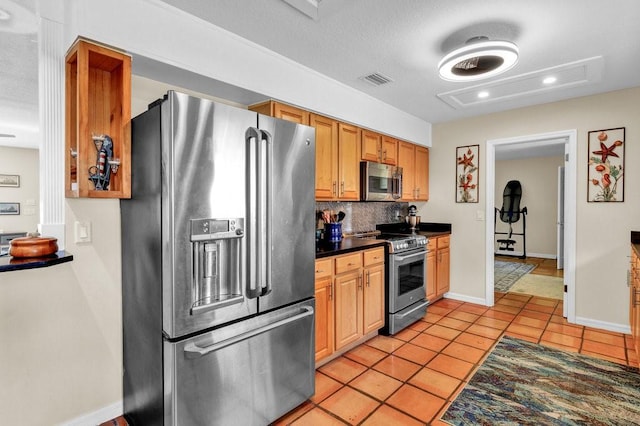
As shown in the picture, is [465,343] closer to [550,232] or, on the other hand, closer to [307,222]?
[307,222]

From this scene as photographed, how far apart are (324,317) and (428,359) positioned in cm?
102

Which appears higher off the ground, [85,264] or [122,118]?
[122,118]

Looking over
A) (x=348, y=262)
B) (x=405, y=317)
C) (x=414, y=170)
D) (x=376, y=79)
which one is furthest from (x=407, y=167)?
(x=348, y=262)

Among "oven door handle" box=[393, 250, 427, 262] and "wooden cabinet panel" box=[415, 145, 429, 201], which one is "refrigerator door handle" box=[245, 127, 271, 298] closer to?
"oven door handle" box=[393, 250, 427, 262]

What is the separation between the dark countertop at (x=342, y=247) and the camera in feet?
8.53

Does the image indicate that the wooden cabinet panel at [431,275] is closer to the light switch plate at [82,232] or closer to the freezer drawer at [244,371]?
the freezer drawer at [244,371]

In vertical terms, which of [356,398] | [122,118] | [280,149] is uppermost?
[122,118]

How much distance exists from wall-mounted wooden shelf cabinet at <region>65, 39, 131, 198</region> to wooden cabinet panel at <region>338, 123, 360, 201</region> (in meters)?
1.95

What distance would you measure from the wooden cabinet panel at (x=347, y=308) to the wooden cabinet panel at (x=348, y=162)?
2.93 ft

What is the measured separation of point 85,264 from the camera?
1925mm

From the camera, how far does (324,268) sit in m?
2.56

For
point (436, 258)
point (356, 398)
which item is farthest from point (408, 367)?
point (436, 258)

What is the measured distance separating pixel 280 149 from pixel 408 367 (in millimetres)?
2036

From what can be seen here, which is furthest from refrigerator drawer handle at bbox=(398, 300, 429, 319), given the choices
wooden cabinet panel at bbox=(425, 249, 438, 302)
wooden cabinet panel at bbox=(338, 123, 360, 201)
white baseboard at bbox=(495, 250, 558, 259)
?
white baseboard at bbox=(495, 250, 558, 259)
